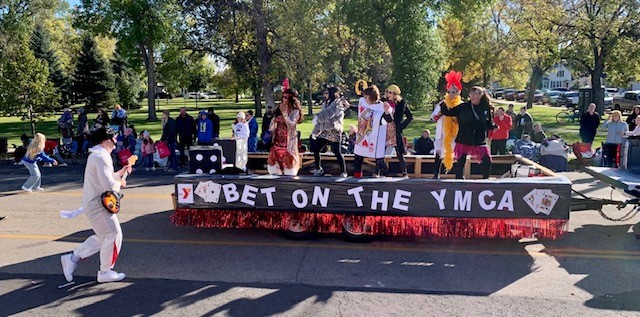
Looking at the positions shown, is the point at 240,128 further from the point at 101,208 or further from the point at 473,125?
the point at 101,208

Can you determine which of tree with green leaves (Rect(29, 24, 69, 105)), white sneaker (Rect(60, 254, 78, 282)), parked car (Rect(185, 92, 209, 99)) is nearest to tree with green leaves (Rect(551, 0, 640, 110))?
white sneaker (Rect(60, 254, 78, 282))

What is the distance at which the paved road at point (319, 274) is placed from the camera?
532 centimetres

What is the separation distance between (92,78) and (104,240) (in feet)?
140

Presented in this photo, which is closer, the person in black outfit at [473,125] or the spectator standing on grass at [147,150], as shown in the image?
the person in black outfit at [473,125]

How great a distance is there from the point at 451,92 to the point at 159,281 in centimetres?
478

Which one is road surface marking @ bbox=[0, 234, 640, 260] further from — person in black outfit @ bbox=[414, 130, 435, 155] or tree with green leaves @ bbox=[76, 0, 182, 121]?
tree with green leaves @ bbox=[76, 0, 182, 121]

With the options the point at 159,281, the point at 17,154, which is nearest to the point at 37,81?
the point at 17,154

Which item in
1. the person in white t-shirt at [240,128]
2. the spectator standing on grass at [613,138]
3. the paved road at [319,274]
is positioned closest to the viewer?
the paved road at [319,274]

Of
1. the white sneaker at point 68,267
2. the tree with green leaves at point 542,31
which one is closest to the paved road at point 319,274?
the white sneaker at point 68,267

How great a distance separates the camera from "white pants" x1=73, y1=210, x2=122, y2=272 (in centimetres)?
581

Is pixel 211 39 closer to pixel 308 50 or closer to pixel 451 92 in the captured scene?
pixel 308 50

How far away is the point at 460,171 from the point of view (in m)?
7.86

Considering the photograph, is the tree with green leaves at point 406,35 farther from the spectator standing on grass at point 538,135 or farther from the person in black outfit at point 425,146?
the person in black outfit at point 425,146

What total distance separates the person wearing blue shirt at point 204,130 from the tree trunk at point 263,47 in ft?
29.0
